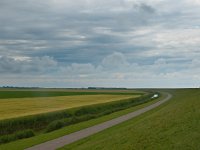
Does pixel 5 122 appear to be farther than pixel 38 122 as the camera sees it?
No

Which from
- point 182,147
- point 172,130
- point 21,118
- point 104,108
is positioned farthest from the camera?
point 104,108

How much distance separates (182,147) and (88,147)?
4.78 meters

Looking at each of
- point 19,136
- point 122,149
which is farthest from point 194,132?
point 19,136

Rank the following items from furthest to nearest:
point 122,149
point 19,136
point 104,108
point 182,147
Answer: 1. point 104,108
2. point 19,136
3. point 122,149
4. point 182,147

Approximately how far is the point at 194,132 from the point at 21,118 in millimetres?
21667

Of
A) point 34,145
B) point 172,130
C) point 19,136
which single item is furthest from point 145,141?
point 19,136

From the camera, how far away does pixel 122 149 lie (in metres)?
13.7

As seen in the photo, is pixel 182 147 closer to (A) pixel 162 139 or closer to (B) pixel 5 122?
(A) pixel 162 139

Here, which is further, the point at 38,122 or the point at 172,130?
the point at 38,122

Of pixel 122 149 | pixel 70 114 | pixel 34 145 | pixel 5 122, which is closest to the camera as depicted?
pixel 122 149

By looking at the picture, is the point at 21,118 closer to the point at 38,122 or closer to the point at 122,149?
the point at 38,122

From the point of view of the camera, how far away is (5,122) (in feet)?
101

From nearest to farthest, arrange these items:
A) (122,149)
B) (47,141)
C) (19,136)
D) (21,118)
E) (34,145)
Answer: (122,149)
(34,145)
(47,141)
(19,136)
(21,118)

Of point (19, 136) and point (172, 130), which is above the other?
point (172, 130)
